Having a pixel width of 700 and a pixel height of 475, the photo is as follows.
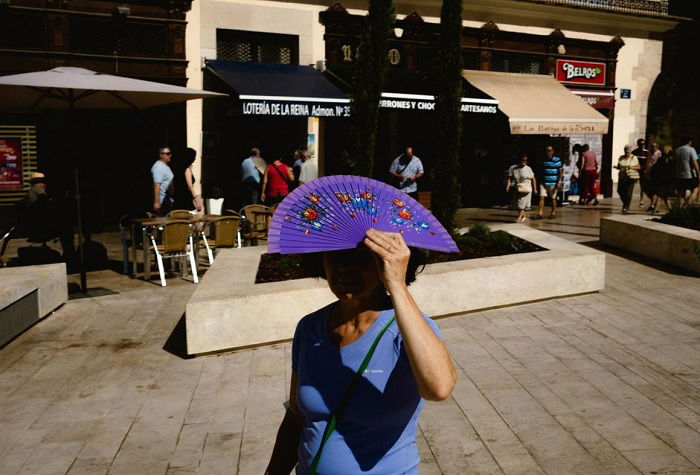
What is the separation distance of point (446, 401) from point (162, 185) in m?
6.84

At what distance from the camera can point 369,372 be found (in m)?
2.00

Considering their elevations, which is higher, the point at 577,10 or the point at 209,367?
the point at 577,10

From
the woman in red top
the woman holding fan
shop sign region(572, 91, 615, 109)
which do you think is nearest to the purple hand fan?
the woman holding fan

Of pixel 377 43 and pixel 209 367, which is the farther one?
pixel 377 43

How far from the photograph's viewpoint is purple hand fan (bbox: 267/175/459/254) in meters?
2.00

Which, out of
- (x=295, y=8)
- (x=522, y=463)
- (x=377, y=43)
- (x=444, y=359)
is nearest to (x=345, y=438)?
(x=444, y=359)

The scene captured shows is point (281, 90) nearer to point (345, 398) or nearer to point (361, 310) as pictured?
point (361, 310)

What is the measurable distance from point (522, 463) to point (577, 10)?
750 inches

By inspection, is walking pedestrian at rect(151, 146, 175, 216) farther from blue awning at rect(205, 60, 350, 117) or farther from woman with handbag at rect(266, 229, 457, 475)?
woman with handbag at rect(266, 229, 457, 475)

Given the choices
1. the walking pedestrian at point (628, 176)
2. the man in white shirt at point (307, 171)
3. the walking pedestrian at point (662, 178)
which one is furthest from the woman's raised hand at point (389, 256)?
the walking pedestrian at point (662, 178)

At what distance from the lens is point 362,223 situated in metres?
2.00

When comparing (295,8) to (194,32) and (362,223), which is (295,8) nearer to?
(194,32)

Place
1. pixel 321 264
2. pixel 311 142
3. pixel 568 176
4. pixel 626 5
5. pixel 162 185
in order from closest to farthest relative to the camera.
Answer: pixel 321 264
pixel 162 185
pixel 311 142
pixel 568 176
pixel 626 5

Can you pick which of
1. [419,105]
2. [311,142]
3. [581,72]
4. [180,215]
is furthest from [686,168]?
[180,215]
